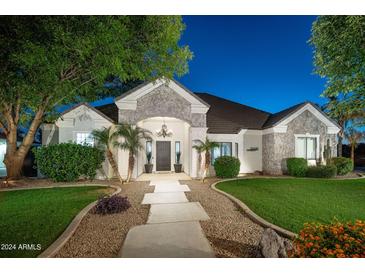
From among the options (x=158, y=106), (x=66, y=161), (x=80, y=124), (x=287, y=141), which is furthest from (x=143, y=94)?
(x=287, y=141)

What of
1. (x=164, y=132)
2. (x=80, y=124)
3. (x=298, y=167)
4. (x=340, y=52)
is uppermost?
(x=340, y=52)

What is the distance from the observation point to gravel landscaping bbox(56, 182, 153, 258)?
3.31 metres

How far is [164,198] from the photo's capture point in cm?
642

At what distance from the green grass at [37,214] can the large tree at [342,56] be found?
8.94 metres

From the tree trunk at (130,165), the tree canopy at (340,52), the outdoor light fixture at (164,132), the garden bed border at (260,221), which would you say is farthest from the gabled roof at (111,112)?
the tree canopy at (340,52)

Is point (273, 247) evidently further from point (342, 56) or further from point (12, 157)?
point (12, 157)

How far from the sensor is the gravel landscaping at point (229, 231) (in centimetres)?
322

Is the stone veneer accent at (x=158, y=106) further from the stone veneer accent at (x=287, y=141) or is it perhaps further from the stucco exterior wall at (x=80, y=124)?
the stone veneer accent at (x=287, y=141)

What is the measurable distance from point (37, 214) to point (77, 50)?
4417 mm

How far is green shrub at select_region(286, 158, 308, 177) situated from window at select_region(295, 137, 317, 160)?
92 centimetres

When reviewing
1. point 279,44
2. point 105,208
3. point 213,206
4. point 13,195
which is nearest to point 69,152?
point 13,195

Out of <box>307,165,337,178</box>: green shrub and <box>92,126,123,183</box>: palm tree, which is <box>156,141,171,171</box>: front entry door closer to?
<box>92,126,123,183</box>: palm tree
